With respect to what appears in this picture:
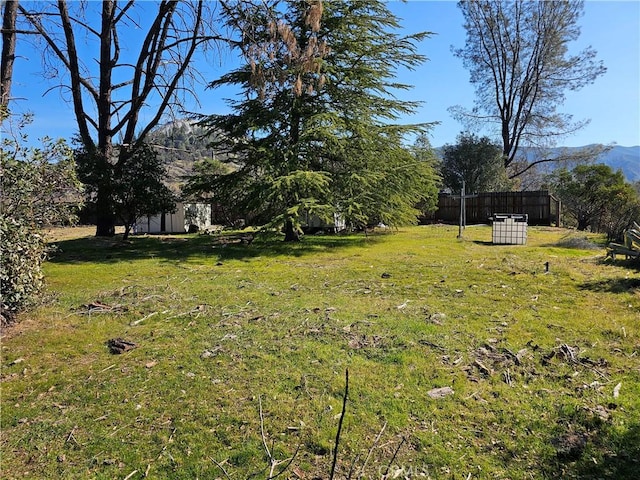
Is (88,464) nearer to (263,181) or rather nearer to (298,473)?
(298,473)

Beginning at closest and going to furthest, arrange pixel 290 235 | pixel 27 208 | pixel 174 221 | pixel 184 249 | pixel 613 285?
1. pixel 27 208
2. pixel 613 285
3. pixel 184 249
4. pixel 290 235
5. pixel 174 221

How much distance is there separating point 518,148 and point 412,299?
79.8 feet

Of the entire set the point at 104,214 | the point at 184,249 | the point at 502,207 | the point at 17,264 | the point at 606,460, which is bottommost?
the point at 606,460

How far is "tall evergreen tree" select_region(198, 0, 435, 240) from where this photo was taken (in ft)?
34.7

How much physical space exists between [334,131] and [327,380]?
8876mm

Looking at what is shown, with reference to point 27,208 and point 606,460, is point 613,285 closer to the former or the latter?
point 606,460

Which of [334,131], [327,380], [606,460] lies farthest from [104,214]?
[606,460]

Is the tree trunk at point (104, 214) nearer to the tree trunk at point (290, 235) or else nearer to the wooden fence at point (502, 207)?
the tree trunk at point (290, 235)

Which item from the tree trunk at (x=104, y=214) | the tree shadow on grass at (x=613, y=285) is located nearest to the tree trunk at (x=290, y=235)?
the tree trunk at (x=104, y=214)

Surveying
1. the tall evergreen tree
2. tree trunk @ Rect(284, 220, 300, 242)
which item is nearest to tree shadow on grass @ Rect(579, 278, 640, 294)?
the tall evergreen tree

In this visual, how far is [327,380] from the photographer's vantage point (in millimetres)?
3143

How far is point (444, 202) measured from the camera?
21562 mm

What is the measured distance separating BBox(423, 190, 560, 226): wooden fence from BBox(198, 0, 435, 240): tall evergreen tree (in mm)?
9235

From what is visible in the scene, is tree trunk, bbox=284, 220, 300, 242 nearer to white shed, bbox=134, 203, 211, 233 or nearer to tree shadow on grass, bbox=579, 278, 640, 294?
white shed, bbox=134, 203, 211, 233
